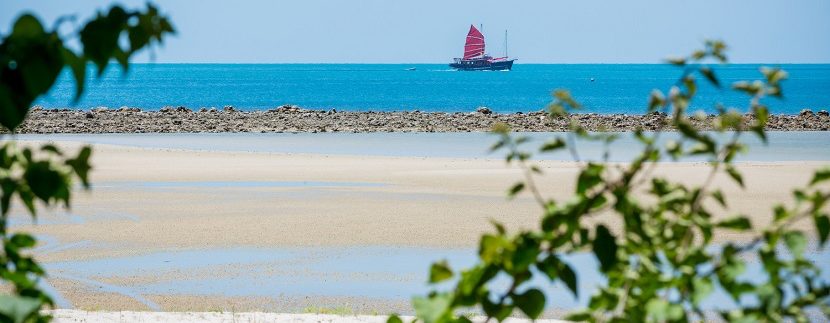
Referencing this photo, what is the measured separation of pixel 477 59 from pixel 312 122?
135 metres

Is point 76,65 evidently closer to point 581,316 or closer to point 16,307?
point 16,307

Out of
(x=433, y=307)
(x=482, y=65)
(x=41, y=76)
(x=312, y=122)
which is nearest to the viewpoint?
(x=41, y=76)

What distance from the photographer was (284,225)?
41.2 ft

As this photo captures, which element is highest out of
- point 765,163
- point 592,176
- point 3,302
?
point 592,176

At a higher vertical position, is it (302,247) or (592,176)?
(592,176)

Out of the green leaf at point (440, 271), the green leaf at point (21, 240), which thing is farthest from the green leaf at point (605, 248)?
the green leaf at point (21, 240)

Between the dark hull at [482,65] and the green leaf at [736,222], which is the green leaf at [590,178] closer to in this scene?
the green leaf at [736,222]

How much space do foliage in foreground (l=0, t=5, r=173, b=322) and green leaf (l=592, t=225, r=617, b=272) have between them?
31.1 inches

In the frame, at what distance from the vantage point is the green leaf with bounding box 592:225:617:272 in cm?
169

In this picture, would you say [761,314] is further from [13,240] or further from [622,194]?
[13,240]

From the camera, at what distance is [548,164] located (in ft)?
67.0

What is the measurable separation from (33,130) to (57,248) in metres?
22.4

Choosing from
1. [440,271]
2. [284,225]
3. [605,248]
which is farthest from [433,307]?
[284,225]

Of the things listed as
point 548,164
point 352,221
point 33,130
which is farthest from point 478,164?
point 33,130
